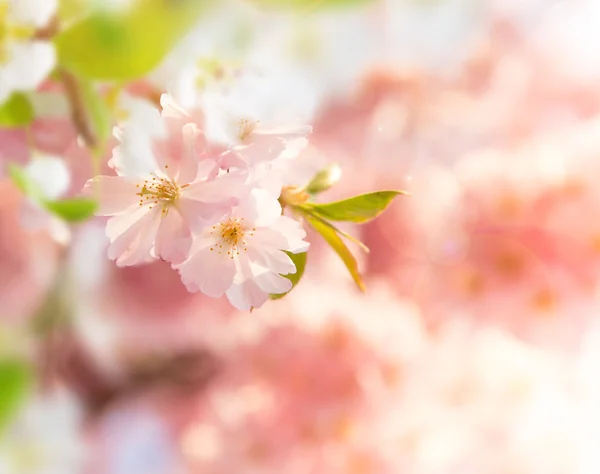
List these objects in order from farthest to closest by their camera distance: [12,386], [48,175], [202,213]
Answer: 1. [12,386]
2. [48,175]
3. [202,213]

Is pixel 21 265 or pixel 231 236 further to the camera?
pixel 21 265

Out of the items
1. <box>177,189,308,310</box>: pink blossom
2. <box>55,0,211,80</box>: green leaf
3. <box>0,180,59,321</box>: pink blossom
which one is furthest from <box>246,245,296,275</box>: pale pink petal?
<box>0,180,59,321</box>: pink blossom

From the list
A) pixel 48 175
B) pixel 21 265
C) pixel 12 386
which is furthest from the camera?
pixel 21 265

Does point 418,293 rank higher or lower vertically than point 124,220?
lower

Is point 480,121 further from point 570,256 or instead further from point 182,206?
point 182,206

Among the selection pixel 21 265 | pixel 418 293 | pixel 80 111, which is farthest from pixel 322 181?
pixel 21 265

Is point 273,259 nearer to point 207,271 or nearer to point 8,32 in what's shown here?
point 207,271
